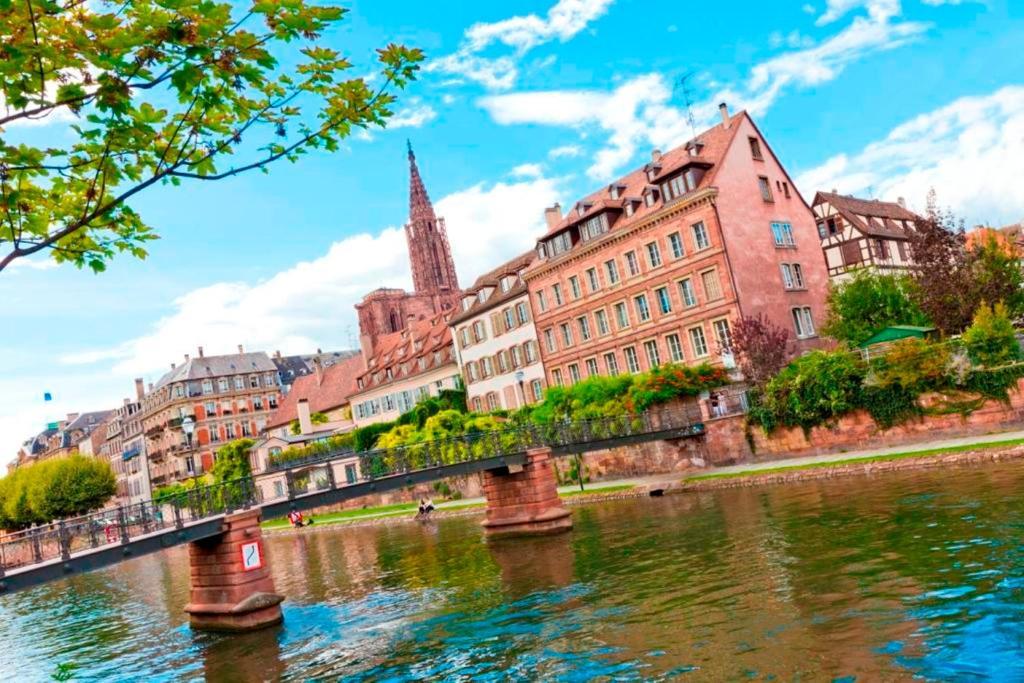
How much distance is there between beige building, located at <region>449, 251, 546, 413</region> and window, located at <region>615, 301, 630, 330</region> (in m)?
7.99

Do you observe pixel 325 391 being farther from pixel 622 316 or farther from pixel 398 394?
pixel 622 316

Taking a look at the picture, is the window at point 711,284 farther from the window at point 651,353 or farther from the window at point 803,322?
the window at point 803,322

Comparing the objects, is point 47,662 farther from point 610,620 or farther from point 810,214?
point 810,214

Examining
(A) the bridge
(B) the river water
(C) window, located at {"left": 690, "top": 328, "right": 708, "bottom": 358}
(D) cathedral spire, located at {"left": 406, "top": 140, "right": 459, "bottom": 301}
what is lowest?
(B) the river water

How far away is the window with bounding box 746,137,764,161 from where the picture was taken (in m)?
49.7

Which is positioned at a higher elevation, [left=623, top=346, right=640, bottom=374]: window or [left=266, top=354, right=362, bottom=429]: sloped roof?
[left=266, top=354, right=362, bottom=429]: sloped roof

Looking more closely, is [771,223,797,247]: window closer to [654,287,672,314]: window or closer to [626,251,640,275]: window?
[654,287,672,314]: window

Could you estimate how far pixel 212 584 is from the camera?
953 inches

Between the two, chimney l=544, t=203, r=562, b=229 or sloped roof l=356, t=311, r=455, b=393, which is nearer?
chimney l=544, t=203, r=562, b=229

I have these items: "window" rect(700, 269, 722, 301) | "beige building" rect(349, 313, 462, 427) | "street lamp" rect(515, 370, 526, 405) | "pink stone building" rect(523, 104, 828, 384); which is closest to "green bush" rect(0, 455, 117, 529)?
"beige building" rect(349, 313, 462, 427)

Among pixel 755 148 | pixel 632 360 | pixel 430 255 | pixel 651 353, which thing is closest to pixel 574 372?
pixel 632 360

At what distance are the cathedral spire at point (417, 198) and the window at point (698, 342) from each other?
100 metres

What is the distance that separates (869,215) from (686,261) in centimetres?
2136

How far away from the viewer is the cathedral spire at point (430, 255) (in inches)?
5458
